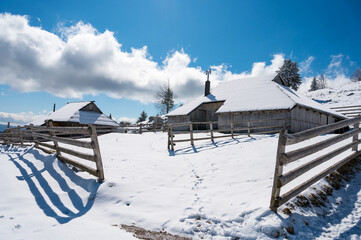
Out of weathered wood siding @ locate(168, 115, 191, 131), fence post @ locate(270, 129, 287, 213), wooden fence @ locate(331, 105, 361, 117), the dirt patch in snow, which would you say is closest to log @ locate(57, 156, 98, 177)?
the dirt patch in snow

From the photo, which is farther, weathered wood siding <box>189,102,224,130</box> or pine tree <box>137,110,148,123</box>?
pine tree <box>137,110,148,123</box>

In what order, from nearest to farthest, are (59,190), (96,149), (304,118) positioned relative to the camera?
(59,190), (96,149), (304,118)

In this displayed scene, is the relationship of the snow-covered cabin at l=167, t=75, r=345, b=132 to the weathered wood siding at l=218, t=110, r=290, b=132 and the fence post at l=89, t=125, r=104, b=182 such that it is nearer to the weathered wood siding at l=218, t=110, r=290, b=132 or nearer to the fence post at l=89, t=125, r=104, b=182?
the weathered wood siding at l=218, t=110, r=290, b=132

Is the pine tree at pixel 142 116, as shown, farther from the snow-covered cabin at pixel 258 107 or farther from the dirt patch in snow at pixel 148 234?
the dirt patch in snow at pixel 148 234

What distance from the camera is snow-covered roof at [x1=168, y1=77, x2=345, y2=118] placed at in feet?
54.1

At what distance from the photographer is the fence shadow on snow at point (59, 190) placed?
3.25 metres

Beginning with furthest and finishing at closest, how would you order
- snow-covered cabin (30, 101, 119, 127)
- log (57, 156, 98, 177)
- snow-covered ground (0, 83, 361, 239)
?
snow-covered cabin (30, 101, 119, 127), log (57, 156, 98, 177), snow-covered ground (0, 83, 361, 239)

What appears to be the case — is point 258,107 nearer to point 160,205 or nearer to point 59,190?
point 160,205

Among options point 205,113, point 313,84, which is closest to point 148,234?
point 205,113

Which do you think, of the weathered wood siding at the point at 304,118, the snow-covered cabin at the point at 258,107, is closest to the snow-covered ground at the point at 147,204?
the snow-covered cabin at the point at 258,107

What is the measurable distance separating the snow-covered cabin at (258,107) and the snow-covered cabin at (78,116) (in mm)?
12350

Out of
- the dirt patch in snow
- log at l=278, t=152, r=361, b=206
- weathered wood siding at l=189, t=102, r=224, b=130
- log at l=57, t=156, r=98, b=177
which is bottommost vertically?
the dirt patch in snow

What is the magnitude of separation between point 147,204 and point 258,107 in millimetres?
15823

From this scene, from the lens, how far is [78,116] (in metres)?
25.3
